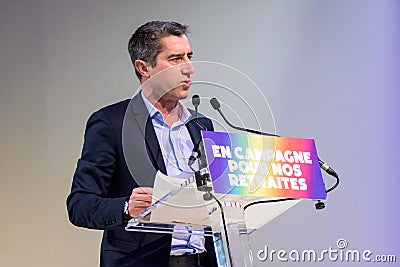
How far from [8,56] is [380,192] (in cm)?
146

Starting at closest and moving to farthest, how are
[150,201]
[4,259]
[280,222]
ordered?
[150,201]
[4,259]
[280,222]

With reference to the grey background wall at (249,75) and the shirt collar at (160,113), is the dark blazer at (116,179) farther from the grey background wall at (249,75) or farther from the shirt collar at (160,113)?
the grey background wall at (249,75)

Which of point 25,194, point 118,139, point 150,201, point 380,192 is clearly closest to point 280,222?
point 380,192

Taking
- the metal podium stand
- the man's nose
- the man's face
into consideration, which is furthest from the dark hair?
the metal podium stand

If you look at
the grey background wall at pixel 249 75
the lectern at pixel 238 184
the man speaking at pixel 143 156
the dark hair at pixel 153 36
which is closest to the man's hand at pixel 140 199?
the man speaking at pixel 143 156

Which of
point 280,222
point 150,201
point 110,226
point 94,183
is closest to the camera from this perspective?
point 150,201

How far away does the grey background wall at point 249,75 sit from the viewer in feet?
7.97

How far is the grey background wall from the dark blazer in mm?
844

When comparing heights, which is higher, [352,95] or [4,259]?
[352,95]

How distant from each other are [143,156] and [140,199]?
10 cm

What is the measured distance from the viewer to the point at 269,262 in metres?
2.50

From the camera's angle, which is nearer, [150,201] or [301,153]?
[301,153]

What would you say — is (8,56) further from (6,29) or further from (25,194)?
(25,194)

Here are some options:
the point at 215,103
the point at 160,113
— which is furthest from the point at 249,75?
the point at 215,103
